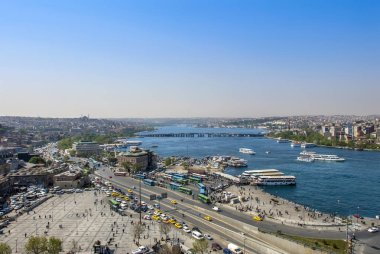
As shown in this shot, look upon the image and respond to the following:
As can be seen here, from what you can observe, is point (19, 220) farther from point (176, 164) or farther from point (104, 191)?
point (176, 164)

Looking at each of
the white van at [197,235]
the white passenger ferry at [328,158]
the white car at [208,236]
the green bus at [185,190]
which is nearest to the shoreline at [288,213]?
the green bus at [185,190]

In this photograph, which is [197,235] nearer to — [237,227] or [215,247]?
[215,247]

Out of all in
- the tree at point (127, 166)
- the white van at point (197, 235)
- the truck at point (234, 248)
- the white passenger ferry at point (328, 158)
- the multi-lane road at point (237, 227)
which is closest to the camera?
the truck at point (234, 248)

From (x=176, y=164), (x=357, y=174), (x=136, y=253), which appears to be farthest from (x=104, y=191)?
(x=357, y=174)

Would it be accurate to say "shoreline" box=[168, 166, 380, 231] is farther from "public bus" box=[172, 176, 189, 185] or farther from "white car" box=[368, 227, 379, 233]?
"public bus" box=[172, 176, 189, 185]

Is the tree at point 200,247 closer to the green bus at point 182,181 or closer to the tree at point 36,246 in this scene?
the tree at point 36,246

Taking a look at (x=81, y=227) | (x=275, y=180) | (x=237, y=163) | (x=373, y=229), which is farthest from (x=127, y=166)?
(x=373, y=229)

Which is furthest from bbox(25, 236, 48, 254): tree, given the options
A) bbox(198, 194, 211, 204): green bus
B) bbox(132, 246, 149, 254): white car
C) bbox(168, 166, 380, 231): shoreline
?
bbox(198, 194, 211, 204): green bus
